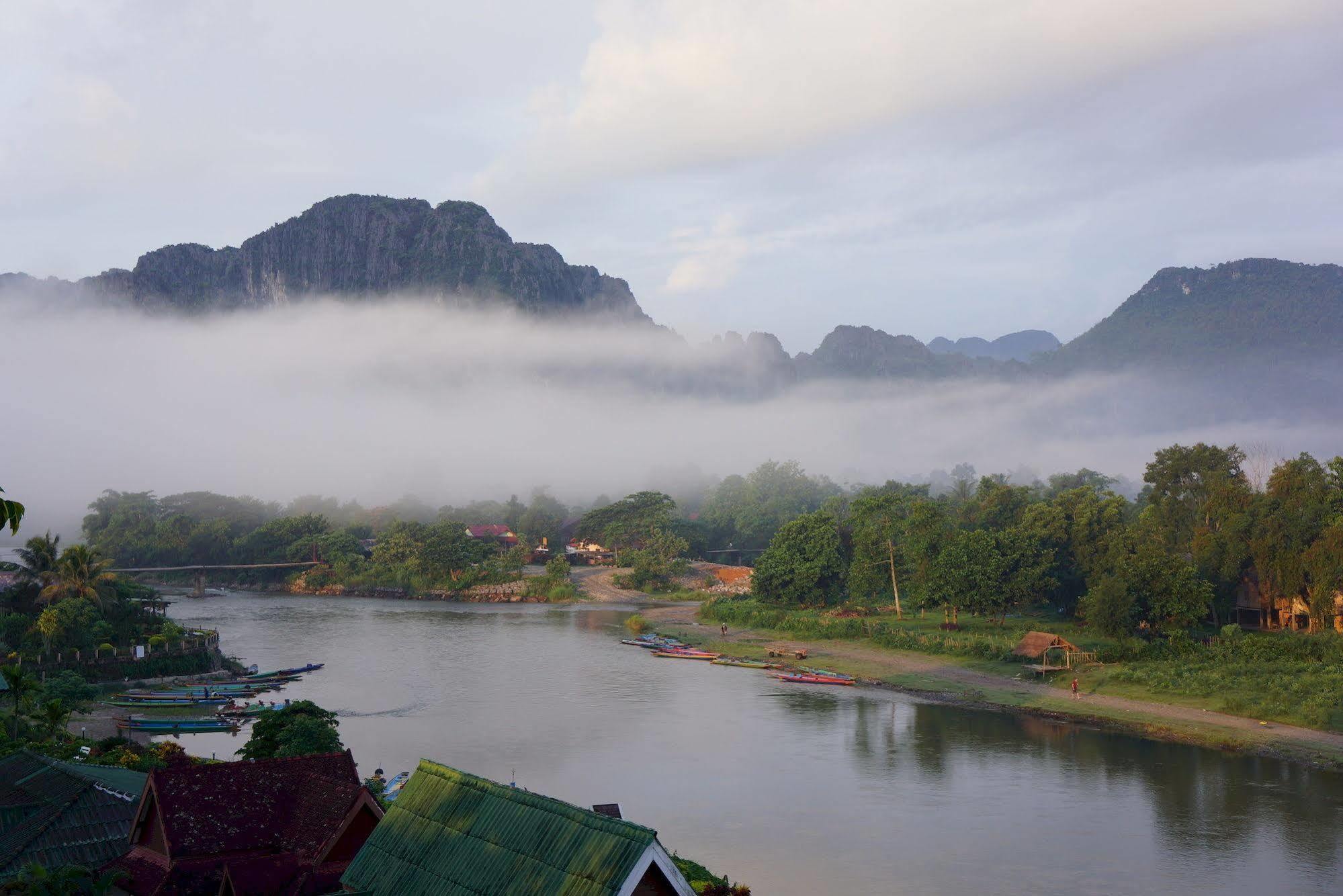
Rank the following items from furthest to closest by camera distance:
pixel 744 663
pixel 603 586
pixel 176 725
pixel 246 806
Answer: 1. pixel 603 586
2. pixel 744 663
3. pixel 176 725
4. pixel 246 806

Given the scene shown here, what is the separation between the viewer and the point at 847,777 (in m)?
34.8

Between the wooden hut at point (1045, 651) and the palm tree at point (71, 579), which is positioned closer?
the palm tree at point (71, 579)

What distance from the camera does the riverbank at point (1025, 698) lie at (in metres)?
37.1

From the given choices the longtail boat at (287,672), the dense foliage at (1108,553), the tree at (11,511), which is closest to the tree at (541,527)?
the dense foliage at (1108,553)

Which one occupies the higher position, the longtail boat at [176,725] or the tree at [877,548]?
the tree at [877,548]

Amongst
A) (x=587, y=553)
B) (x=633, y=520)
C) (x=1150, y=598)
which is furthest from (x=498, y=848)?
(x=587, y=553)

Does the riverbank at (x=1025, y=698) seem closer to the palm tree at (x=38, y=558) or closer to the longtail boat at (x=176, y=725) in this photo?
the longtail boat at (x=176, y=725)

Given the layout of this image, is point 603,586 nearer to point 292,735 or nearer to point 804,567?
point 804,567

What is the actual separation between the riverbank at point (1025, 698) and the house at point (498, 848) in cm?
3168

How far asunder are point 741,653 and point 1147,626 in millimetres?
19699

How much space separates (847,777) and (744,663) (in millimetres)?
20278

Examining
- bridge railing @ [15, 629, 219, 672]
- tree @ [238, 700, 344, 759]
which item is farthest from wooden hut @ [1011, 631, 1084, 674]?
bridge railing @ [15, 629, 219, 672]

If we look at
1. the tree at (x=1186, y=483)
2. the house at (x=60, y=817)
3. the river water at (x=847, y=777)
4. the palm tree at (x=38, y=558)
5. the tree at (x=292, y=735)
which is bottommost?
the river water at (x=847, y=777)

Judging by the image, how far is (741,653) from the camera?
5809cm
